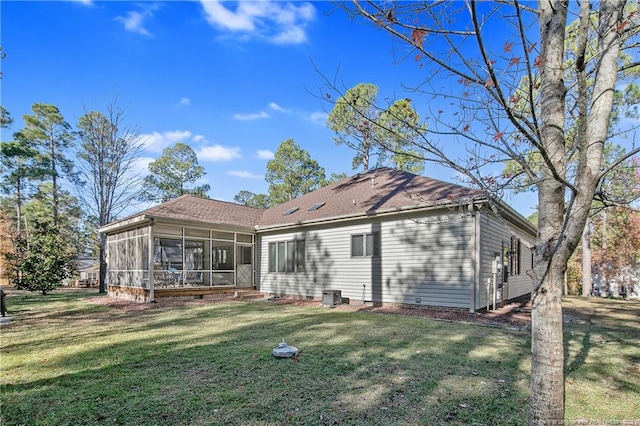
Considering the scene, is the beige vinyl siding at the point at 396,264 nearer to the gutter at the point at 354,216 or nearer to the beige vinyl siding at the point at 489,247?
the gutter at the point at 354,216

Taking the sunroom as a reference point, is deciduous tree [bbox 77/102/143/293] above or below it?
above

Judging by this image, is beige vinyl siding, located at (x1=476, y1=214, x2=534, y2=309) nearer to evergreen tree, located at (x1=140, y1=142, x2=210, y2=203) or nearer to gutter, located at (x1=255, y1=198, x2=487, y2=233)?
gutter, located at (x1=255, y1=198, x2=487, y2=233)

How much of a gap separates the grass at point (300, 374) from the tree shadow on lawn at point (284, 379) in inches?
0.7

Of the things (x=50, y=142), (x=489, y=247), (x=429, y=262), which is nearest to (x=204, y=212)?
(x=429, y=262)

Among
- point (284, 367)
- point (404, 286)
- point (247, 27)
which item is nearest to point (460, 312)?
point (404, 286)

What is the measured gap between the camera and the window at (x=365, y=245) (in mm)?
11258

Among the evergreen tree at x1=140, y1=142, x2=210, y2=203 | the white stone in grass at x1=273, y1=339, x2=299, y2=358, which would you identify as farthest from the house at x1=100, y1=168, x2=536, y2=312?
the evergreen tree at x1=140, y1=142, x2=210, y2=203

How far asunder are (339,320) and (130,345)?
14.6 ft

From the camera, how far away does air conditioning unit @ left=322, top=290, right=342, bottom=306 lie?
1104 cm

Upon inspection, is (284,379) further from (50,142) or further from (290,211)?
(50,142)

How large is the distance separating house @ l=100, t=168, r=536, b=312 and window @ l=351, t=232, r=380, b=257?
34 mm

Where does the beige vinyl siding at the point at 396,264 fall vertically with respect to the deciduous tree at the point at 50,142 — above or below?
below

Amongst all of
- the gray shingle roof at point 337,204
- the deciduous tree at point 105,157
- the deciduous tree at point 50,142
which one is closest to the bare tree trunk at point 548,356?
the gray shingle roof at point 337,204

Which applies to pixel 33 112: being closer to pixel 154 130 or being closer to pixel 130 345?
pixel 154 130
